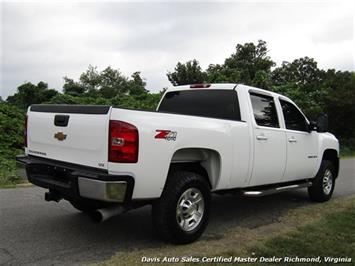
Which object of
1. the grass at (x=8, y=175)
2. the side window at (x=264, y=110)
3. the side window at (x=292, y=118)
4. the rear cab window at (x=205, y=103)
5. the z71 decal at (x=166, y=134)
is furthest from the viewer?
the grass at (x=8, y=175)

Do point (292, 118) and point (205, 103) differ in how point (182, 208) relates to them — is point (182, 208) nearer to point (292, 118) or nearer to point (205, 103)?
point (205, 103)

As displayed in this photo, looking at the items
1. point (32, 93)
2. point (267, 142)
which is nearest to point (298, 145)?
point (267, 142)

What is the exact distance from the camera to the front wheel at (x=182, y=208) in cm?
481

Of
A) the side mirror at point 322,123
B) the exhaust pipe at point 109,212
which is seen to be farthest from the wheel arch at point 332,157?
the exhaust pipe at point 109,212

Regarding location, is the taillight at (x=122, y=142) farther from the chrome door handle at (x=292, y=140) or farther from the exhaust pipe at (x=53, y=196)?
the chrome door handle at (x=292, y=140)

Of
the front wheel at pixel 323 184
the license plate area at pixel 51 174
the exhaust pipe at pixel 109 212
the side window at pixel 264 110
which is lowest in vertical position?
the front wheel at pixel 323 184

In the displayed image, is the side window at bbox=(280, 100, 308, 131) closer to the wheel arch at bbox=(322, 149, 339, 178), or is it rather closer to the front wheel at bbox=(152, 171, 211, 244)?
the wheel arch at bbox=(322, 149, 339, 178)

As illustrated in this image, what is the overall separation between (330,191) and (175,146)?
4.58m

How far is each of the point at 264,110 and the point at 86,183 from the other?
3.23 m

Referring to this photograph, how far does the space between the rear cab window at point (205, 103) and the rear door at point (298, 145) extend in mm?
1235

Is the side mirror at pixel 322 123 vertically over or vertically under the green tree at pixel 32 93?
under

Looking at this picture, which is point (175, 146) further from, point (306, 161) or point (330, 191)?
point (330, 191)

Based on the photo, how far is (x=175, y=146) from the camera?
4785 millimetres

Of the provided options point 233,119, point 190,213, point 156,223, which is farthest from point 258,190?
point 156,223
